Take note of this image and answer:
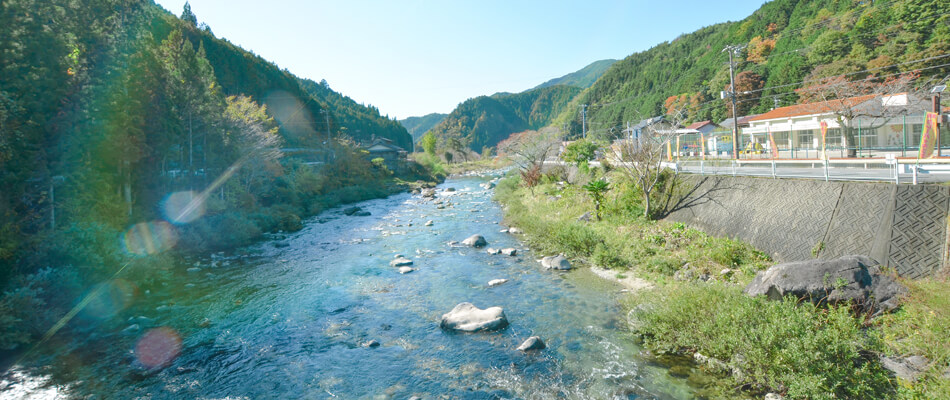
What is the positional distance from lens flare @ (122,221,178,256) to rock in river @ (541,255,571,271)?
40.7ft

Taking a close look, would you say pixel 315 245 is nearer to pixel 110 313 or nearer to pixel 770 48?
pixel 110 313

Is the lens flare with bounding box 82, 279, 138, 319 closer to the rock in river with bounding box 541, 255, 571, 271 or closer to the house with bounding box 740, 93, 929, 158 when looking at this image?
the rock in river with bounding box 541, 255, 571, 271

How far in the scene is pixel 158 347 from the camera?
26.5 feet

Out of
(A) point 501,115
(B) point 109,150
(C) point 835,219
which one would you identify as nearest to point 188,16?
(B) point 109,150

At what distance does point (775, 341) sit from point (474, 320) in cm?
511

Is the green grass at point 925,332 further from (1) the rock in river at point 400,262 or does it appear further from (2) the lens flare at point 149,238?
(2) the lens flare at point 149,238

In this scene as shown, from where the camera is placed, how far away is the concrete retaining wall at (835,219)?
7211 millimetres

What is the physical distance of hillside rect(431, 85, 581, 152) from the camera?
146625 mm

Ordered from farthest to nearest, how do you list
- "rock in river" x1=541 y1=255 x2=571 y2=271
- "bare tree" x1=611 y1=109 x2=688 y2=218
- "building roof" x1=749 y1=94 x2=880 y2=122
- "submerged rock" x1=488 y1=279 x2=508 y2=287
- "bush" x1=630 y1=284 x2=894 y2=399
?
"building roof" x1=749 y1=94 x2=880 y2=122, "bare tree" x1=611 y1=109 x2=688 y2=218, "rock in river" x1=541 y1=255 x2=571 y2=271, "submerged rock" x1=488 y1=279 x2=508 y2=287, "bush" x1=630 y1=284 x2=894 y2=399

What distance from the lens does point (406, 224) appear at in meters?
22.1

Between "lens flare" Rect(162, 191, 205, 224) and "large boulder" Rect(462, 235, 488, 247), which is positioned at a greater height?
"lens flare" Rect(162, 191, 205, 224)

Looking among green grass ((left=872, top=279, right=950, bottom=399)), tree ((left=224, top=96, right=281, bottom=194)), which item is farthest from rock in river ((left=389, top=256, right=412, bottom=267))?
tree ((left=224, top=96, right=281, bottom=194))

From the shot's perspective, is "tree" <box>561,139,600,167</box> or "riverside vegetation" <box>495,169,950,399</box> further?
"tree" <box>561,139,600,167</box>

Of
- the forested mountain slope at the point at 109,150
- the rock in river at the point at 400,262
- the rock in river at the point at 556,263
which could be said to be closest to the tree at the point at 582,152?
the rock in river at the point at 556,263
